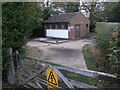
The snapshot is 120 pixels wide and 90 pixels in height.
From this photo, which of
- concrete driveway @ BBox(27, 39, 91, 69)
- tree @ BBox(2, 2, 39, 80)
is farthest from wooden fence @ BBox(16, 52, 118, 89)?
concrete driveway @ BBox(27, 39, 91, 69)

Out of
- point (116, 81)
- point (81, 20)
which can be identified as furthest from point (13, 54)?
point (81, 20)

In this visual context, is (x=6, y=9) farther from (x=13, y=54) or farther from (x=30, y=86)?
(x=30, y=86)

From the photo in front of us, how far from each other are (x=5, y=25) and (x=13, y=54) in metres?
1.18

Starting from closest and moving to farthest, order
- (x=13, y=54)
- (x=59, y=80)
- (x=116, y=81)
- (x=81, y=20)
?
(x=116, y=81), (x=59, y=80), (x=13, y=54), (x=81, y=20)

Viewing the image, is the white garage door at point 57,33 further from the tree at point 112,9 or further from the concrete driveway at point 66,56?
the concrete driveway at point 66,56

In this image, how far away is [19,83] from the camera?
17.0ft

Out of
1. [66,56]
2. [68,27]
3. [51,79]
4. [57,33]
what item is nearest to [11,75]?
[51,79]

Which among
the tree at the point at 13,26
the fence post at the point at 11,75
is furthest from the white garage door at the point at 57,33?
the fence post at the point at 11,75

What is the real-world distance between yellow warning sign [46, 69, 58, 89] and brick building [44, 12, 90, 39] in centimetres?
1494

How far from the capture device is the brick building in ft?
60.8

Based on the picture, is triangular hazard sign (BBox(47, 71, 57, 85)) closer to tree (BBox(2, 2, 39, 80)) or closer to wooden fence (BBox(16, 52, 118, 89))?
wooden fence (BBox(16, 52, 118, 89))

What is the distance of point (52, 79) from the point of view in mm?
3525

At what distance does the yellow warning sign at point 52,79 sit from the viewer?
3.40 m

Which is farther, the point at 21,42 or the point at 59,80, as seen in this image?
the point at 21,42
